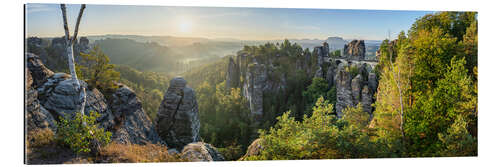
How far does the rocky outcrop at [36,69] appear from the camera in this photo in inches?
153

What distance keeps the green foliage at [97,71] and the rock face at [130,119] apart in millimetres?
270

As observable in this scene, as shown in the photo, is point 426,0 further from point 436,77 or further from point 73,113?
point 73,113

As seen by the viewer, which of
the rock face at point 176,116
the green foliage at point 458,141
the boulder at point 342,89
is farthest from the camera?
the boulder at point 342,89

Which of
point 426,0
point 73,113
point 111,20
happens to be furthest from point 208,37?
point 426,0

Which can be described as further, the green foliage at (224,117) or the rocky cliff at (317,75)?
the green foliage at (224,117)

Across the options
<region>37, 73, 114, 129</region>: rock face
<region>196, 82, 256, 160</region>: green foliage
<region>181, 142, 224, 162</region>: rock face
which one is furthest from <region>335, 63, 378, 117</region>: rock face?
<region>37, 73, 114, 129</region>: rock face

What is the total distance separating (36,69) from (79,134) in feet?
4.61

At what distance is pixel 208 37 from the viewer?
528 centimetres

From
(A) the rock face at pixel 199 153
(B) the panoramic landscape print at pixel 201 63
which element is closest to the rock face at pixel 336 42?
(B) the panoramic landscape print at pixel 201 63

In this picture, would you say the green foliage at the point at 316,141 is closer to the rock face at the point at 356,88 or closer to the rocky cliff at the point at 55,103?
the rock face at the point at 356,88

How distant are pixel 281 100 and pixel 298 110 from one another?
2.31 meters

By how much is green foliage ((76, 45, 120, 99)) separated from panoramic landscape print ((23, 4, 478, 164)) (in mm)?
23

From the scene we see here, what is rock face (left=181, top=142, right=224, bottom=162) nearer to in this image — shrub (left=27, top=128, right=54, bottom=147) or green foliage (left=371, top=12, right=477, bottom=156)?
shrub (left=27, top=128, right=54, bottom=147)

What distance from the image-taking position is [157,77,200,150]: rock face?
6.25 m
